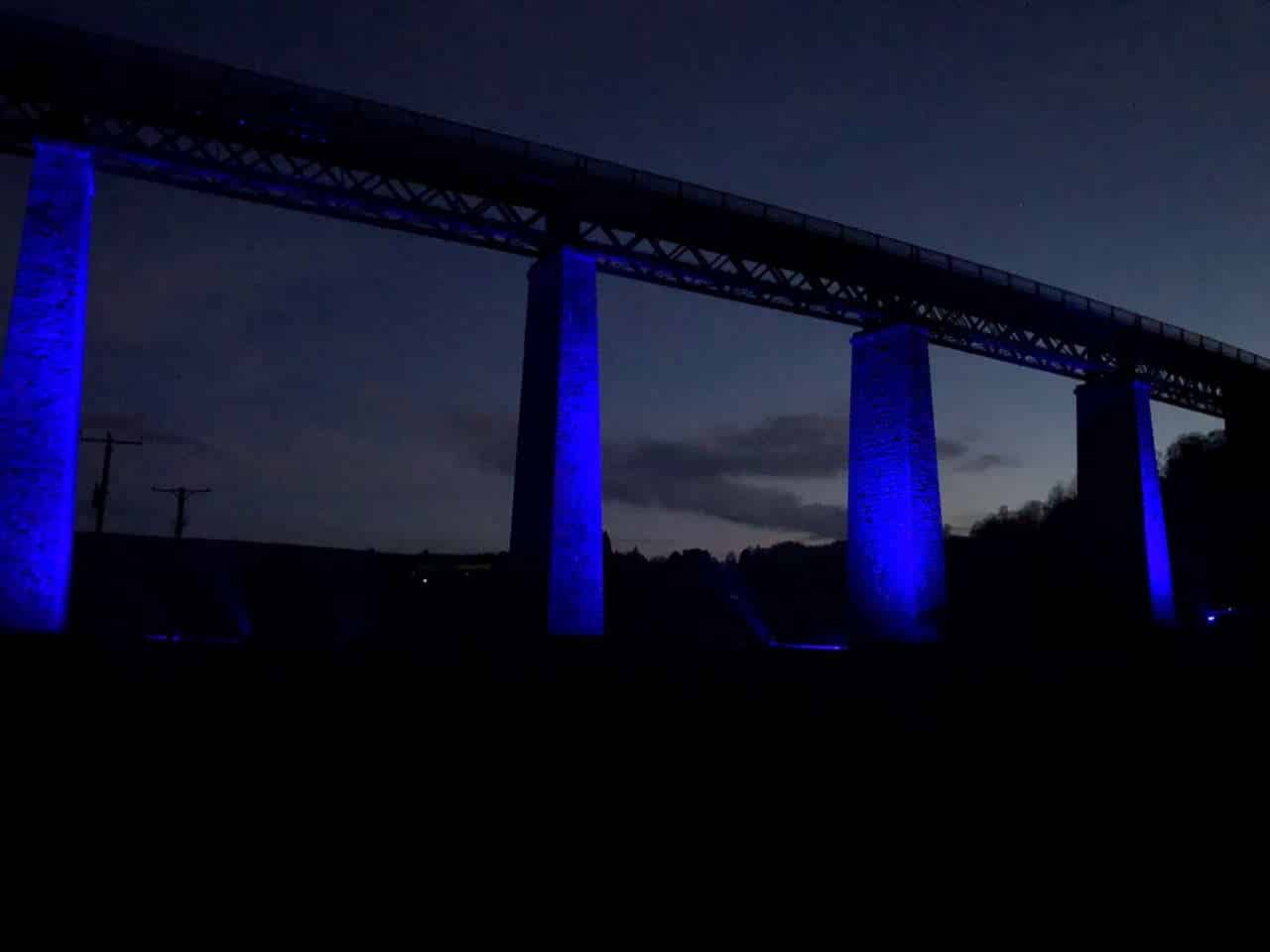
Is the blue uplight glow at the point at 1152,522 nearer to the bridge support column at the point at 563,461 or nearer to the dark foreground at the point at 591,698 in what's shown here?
the dark foreground at the point at 591,698

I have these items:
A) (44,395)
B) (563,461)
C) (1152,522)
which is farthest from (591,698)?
(1152,522)

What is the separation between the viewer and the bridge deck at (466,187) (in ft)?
55.1

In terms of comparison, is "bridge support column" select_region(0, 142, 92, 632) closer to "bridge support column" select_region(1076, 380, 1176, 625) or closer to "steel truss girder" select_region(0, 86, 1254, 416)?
"steel truss girder" select_region(0, 86, 1254, 416)

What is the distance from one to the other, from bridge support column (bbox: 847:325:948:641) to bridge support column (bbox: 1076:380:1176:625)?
35.8ft

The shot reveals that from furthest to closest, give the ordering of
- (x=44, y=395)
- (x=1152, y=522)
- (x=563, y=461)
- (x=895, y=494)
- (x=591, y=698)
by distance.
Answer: (x=1152, y=522) < (x=895, y=494) < (x=563, y=461) < (x=44, y=395) < (x=591, y=698)

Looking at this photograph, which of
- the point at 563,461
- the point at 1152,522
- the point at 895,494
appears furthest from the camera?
the point at 1152,522

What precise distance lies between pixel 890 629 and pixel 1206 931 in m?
20.8

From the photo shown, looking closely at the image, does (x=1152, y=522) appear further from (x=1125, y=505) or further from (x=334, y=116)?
(x=334, y=116)

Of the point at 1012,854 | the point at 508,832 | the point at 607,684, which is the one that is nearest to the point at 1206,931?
the point at 1012,854

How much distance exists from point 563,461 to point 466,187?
687 cm

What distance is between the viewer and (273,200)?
1881 centimetres

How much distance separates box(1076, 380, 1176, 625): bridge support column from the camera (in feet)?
98.5

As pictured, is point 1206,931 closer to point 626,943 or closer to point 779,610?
point 626,943

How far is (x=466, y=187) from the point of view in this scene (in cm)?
1952
